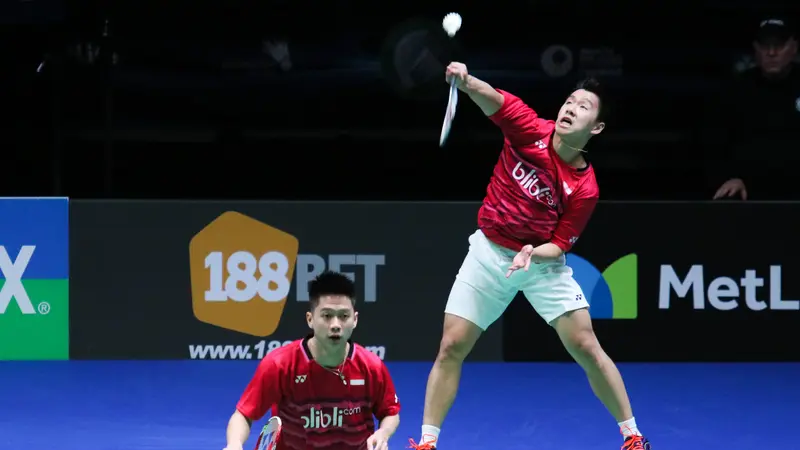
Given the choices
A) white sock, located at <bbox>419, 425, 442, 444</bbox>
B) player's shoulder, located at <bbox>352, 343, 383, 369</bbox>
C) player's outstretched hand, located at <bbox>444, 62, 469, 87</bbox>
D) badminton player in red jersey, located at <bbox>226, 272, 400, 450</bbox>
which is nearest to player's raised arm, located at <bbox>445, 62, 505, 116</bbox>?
player's outstretched hand, located at <bbox>444, 62, 469, 87</bbox>

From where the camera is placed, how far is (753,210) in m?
7.97

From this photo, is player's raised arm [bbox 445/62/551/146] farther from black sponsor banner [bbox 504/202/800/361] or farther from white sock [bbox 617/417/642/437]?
black sponsor banner [bbox 504/202/800/361]

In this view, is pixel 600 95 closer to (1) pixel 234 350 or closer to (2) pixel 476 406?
(2) pixel 476 406

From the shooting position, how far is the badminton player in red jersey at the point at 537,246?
17.6 feet

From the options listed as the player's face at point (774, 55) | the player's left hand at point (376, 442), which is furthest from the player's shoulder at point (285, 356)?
the player's face at point (774, 55)

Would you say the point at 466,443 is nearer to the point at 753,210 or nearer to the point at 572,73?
the point at 753,210

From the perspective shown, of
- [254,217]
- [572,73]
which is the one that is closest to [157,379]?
[254,217]

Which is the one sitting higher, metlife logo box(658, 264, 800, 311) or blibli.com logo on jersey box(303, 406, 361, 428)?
metlife logo box(658, 264, 800, 311)

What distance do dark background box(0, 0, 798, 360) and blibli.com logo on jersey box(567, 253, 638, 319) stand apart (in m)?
1.68

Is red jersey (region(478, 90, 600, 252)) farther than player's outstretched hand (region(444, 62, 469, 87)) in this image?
Yes

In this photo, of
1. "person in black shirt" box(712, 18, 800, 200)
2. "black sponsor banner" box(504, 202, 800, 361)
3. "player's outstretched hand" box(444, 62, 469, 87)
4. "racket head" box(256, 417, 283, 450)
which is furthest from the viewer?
"person in black shirt" box(712, 18, 800, 200)

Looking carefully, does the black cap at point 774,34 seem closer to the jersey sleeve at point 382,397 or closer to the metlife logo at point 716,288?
the metlife logo at point 716,288

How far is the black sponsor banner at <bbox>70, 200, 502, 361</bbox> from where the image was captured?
25.6 ft

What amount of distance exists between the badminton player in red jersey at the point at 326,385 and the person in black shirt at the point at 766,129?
4.36 meters
